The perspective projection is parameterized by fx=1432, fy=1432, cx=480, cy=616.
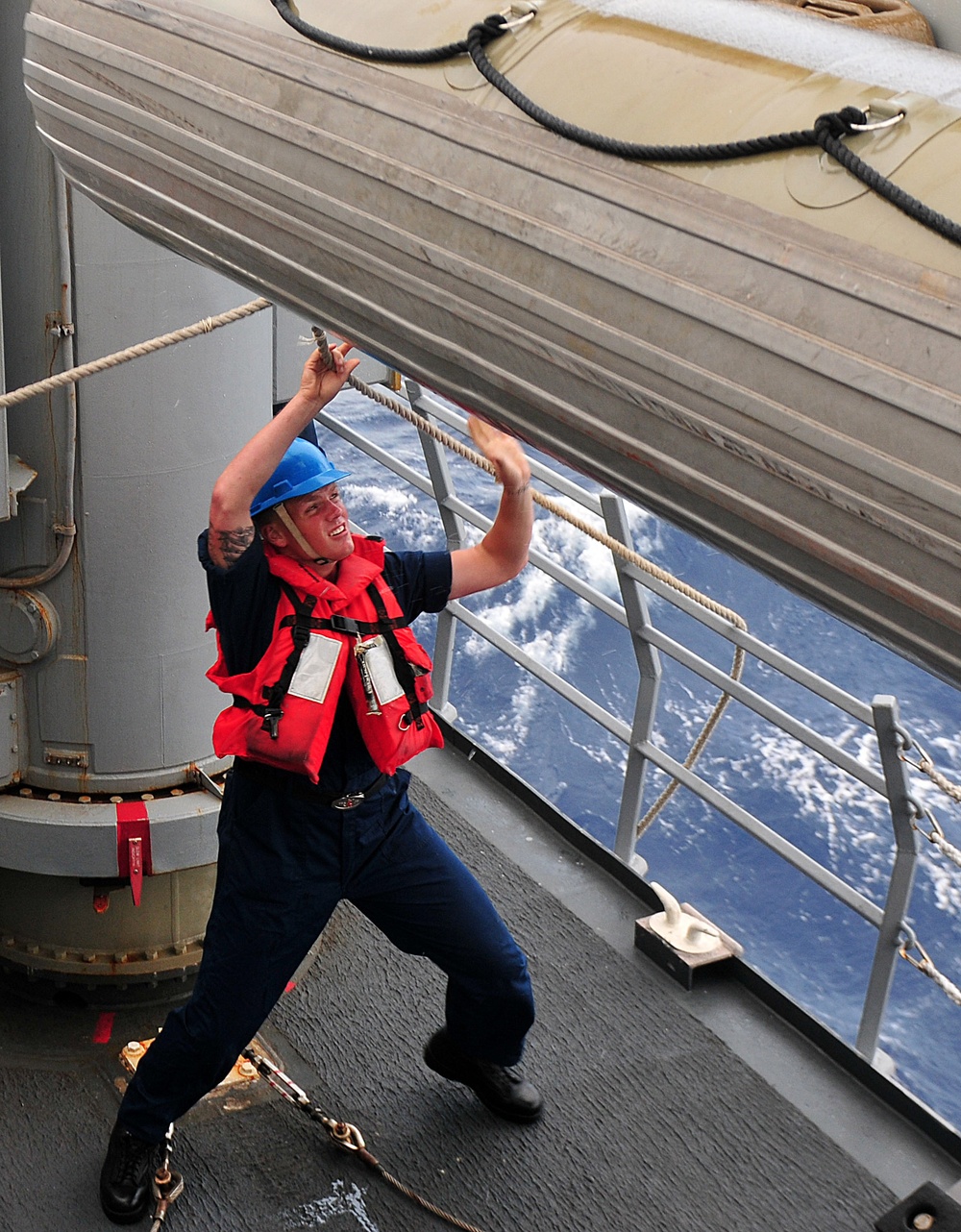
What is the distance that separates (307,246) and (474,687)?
11.8m

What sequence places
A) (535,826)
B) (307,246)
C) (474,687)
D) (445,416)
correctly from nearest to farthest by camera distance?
(307,246)
(535,826)
(445,416)
(474,687)

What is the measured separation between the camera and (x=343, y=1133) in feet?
11.6

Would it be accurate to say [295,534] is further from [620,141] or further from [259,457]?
[620,141]

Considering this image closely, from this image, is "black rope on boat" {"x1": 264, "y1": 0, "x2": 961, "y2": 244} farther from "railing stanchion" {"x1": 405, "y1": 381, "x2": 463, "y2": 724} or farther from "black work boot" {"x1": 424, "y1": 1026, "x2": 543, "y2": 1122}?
"railing stanchion" {"x1": 405, "y1": 381, "x2": 463, "y2": 724}

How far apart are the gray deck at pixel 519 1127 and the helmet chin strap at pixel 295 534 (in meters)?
1.54

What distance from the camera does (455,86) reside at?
197 centimetres

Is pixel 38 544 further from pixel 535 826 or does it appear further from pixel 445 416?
pixel 445 416

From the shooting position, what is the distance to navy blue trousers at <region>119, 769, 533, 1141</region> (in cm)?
319

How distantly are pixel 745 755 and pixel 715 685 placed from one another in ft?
28.6

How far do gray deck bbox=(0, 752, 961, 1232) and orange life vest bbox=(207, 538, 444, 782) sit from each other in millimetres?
1112

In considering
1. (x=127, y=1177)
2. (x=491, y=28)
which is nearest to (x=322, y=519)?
(x=491, y=28)

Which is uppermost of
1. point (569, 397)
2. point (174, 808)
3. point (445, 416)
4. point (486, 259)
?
point (486, 259)

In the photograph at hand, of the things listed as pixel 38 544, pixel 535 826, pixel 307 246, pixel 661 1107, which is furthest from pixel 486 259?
pixel 535 826

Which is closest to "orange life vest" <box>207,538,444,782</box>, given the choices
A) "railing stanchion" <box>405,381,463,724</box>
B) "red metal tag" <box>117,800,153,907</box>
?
"red metal tag" <box>117,800,153,907</box>
